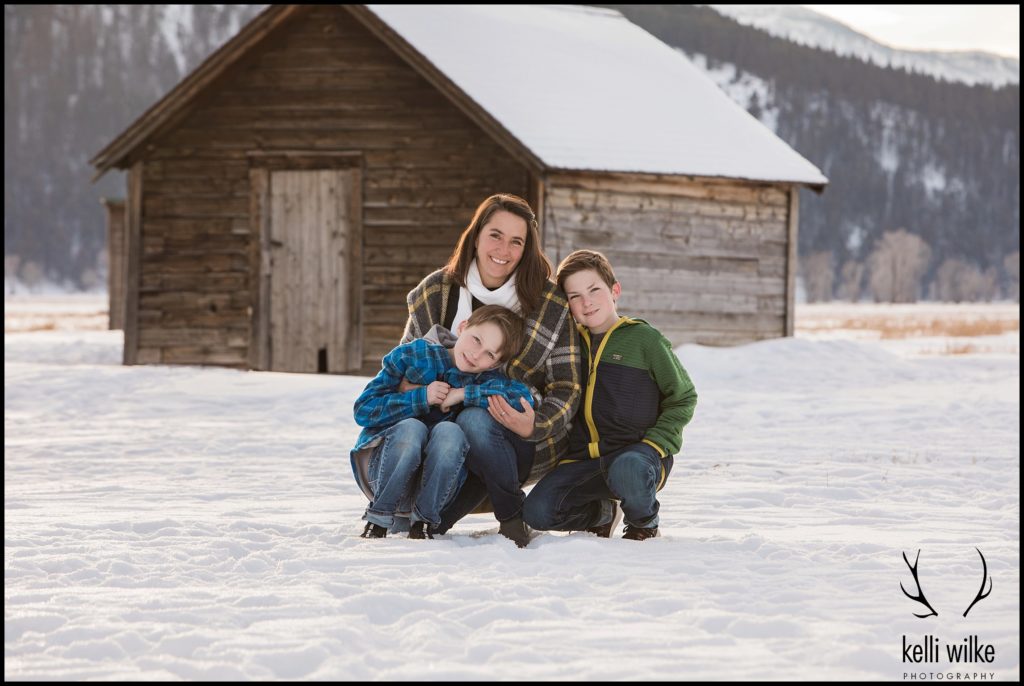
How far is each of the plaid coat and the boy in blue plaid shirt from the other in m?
0.09

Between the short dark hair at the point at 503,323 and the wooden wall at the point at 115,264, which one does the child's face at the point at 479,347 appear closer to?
the short dark hair at the point at 503,323

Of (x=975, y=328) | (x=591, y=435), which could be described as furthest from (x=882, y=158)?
(x=591, y=435)

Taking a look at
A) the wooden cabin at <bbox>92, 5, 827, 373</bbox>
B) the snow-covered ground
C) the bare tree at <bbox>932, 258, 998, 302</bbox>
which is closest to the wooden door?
the wooden cabin at <bbox>92, 5, 827, 373</bbox>

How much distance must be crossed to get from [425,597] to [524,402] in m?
1.08

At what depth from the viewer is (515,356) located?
5.11 metres

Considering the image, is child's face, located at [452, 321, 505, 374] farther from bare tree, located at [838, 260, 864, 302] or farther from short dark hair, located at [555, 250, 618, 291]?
bare tree, located at [838, 260, 864, 302]

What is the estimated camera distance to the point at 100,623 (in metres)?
3.81

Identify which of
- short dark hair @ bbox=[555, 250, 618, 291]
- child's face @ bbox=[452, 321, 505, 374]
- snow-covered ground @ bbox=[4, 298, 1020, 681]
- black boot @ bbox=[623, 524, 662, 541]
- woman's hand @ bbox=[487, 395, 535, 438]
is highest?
short dark hair @ bbox=[555, 250, 618, 291]

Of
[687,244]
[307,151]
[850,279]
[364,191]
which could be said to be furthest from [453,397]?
[850,279]

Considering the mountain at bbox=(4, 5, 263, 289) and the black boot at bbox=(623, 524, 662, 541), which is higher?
the mountain at bbox=(4, 5, 263, 289)

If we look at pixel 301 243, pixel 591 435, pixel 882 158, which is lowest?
pixel 591 435

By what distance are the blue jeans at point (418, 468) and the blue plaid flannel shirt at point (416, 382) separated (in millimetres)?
68

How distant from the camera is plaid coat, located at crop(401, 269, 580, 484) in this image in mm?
5012

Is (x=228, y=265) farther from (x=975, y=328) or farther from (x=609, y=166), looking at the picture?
(x=975, y=328)
